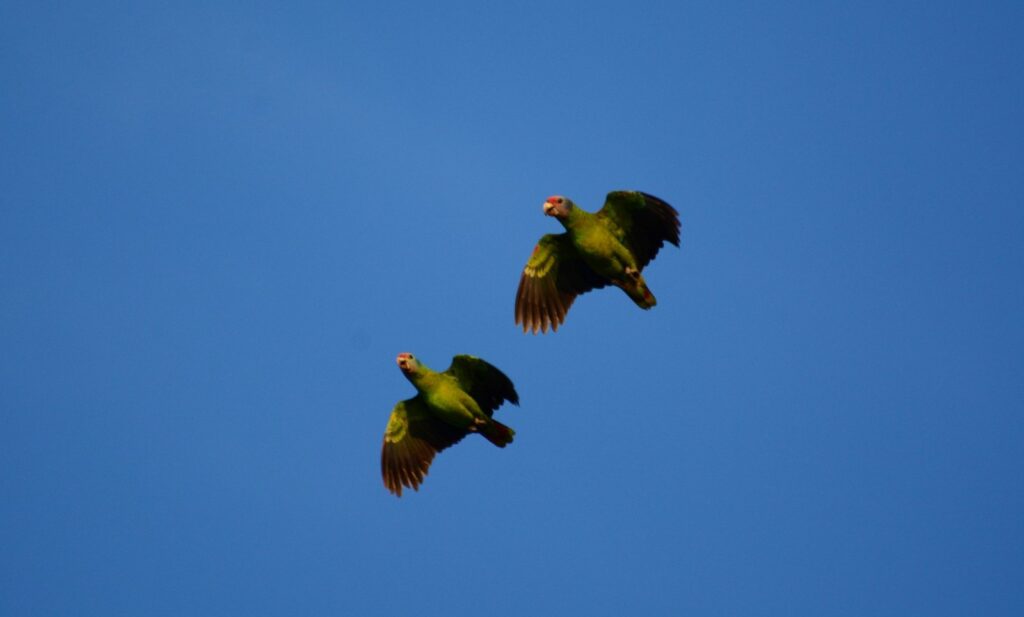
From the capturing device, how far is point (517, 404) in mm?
20656

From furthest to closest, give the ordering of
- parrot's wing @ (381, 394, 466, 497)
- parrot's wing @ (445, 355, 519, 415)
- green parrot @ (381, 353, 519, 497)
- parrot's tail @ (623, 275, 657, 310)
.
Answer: parrot's wing @ (381, 394, 466, 497) < parrot's tail @ (623, 275, 657, 310) < green parrot @ (381, 353, 519, 497) < parrot's wing @ (445, 355, 519, 415)

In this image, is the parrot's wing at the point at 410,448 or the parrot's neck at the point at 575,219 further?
the parrot's wing at the point at 410,448

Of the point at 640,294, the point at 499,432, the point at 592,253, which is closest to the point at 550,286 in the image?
the point at 592,253

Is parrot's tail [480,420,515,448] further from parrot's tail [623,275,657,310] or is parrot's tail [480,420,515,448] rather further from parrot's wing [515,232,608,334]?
parrot's tail [623,275,657,310]

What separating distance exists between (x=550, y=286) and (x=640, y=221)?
7.41 ft

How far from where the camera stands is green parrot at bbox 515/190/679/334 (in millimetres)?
20500

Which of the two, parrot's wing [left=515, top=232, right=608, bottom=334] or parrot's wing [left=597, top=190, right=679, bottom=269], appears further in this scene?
parrot's wing [left=515, top=232, right=608, bottom=334]

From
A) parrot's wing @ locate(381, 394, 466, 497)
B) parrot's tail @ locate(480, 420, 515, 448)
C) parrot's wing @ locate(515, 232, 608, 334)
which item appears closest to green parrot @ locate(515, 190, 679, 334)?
parrot's wing @ locate(515, 232, 608, 334)


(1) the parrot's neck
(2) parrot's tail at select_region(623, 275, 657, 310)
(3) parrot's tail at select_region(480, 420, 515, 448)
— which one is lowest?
(3) parrot's tail at select_region(480, 420, 515, 448)

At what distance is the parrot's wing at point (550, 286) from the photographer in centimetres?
2161

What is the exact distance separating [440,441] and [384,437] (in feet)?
3.48

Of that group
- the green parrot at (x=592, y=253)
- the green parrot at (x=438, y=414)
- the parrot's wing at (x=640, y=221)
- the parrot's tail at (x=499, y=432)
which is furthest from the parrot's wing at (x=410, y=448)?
the parrot's wing at (x=640, y=221)

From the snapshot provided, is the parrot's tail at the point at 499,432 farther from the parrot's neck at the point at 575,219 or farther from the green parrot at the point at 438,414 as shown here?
the parrot's neck at the point at 575,219

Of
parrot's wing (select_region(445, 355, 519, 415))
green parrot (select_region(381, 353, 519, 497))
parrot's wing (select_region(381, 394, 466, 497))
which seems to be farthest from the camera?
parrot's wing (select_region(381, 394, 466, 497))
